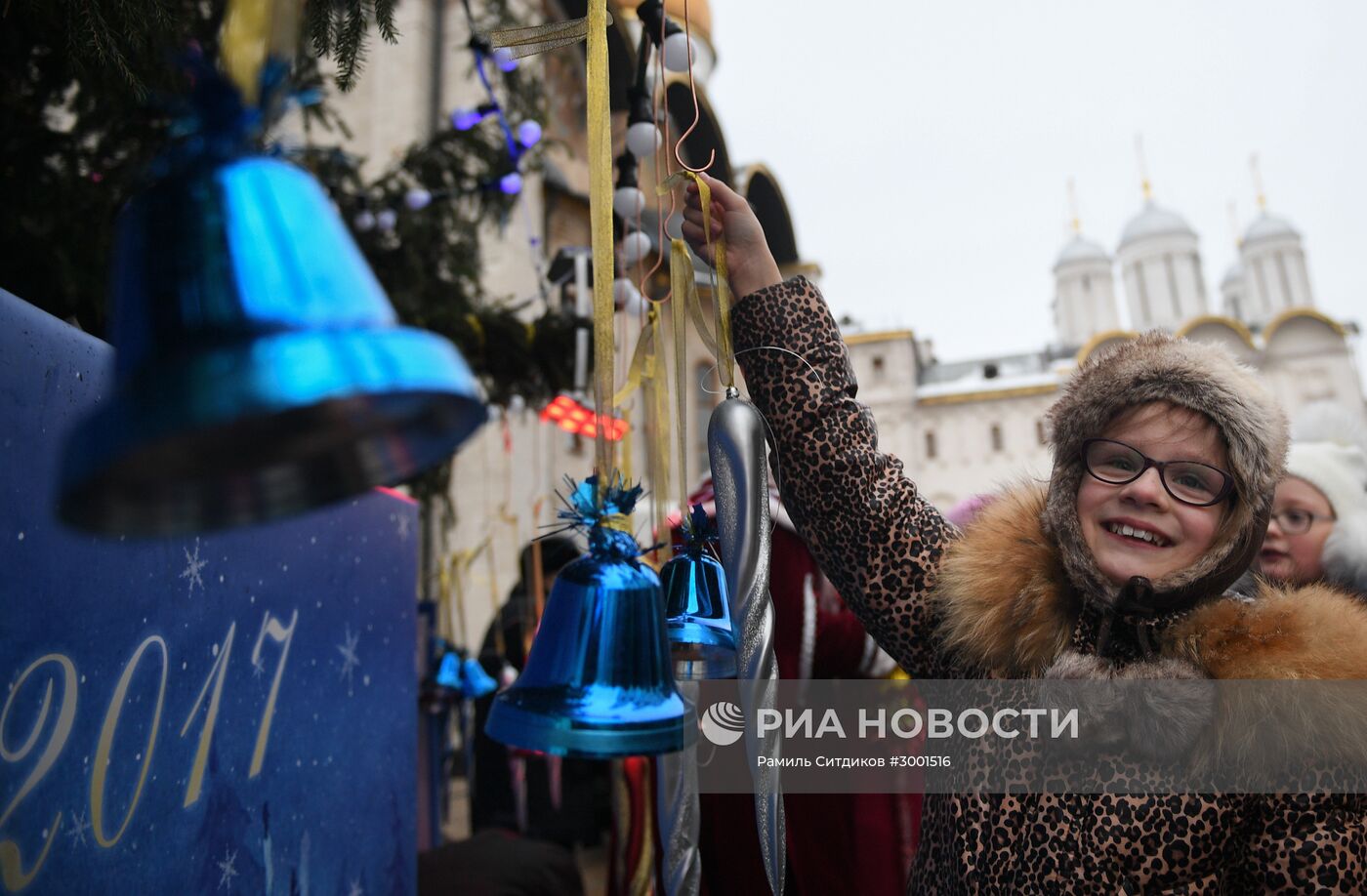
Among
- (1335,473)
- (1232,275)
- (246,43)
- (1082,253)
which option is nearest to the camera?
(246,43)

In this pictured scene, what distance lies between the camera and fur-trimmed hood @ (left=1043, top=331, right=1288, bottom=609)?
63.6 inches

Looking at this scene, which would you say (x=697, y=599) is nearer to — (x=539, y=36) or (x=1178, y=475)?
(x=1178, y=475)

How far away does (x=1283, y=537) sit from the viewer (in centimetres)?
302

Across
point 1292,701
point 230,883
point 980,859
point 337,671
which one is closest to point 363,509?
point 337,671

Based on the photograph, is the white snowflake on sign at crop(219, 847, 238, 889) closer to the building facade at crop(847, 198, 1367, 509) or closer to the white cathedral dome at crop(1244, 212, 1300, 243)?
the building facade at crop(847, 198, 1367, 509)

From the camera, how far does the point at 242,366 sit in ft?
2.10

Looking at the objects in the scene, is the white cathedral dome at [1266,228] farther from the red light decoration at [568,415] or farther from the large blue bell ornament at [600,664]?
the large blue bell ornament at [600,664]

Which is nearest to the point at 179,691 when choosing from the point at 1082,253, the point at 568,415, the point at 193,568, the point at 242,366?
the point at 193,568

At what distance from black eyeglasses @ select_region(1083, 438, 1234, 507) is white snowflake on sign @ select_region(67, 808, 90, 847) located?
70.6 inches

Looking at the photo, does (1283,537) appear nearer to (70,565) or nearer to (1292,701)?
(1292,701)

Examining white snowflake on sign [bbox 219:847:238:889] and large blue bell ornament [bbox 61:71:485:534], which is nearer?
large blue bell ornament [bbox 61:71:485:534]

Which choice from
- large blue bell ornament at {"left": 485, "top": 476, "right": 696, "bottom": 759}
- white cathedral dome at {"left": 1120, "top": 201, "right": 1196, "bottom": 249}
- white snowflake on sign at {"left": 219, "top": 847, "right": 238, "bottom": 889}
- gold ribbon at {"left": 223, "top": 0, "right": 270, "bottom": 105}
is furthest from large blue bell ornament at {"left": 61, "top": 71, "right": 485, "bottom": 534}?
white cathedral dome at {"left": 1120, "top": 201, "right": 1196, "bottom": 249}

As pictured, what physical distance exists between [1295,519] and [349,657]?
302 cm

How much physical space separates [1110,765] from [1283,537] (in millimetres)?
1944
